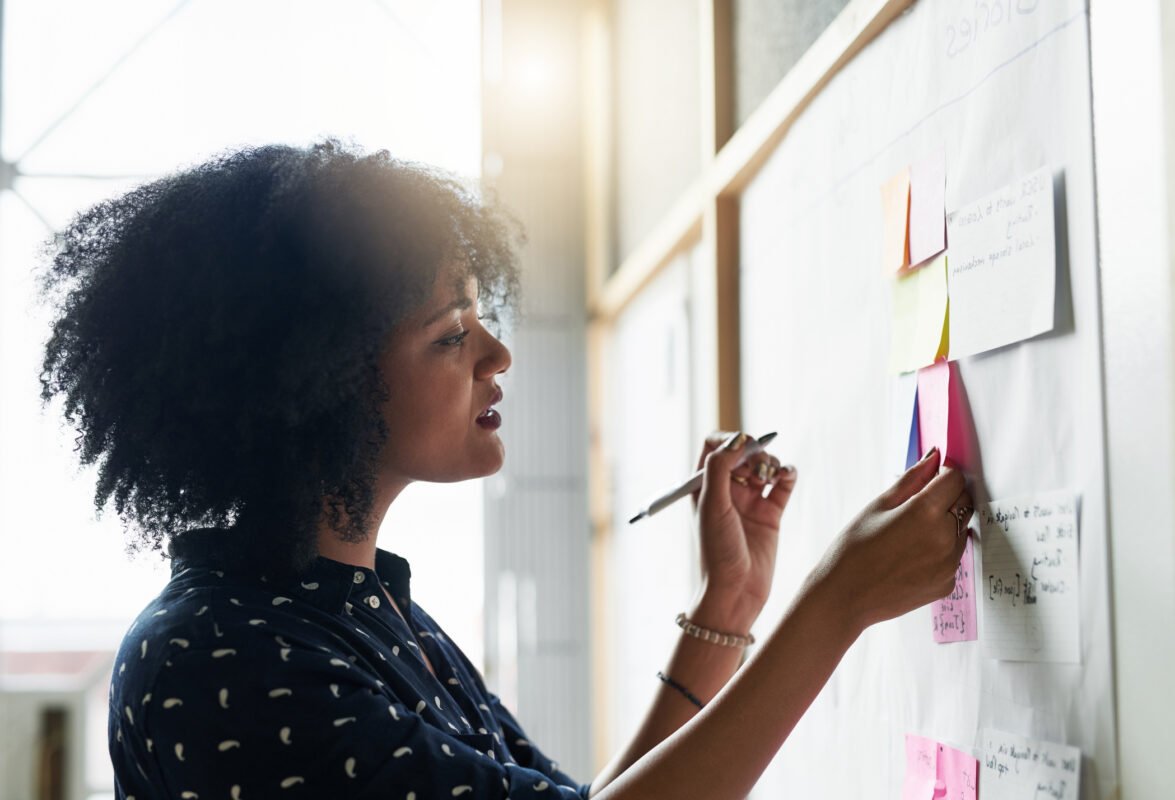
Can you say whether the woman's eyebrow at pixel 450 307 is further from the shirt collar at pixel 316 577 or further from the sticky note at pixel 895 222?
the sticky note at pixel 895 222

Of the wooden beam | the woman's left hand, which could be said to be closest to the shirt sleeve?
the woman's left hand

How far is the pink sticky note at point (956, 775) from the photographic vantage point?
75 centimetres

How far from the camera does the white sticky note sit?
66 centimetres

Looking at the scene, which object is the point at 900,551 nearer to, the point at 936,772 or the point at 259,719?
the point at 936,772

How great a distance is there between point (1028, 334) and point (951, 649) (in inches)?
9.5

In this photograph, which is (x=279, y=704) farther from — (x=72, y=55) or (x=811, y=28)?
(x=72, y=55)

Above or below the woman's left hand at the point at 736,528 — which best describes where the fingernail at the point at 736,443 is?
above

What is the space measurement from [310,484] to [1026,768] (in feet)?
1.66

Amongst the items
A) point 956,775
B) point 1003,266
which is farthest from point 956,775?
point 1003,266

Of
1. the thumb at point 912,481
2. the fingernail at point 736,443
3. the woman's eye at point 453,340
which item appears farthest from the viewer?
the fingernail at point 736,443

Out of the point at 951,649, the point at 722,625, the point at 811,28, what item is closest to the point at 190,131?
the point at 811,28

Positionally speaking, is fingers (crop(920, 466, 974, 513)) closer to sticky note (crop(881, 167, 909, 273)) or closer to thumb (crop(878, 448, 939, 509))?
thumb (crop(878, 448, 939, 509))

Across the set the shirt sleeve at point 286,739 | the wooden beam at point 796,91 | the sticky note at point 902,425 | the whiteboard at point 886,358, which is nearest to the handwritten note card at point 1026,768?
the whiteboard at point 886,358

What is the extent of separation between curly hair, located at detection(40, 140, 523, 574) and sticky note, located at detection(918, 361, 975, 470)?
0.37 m
